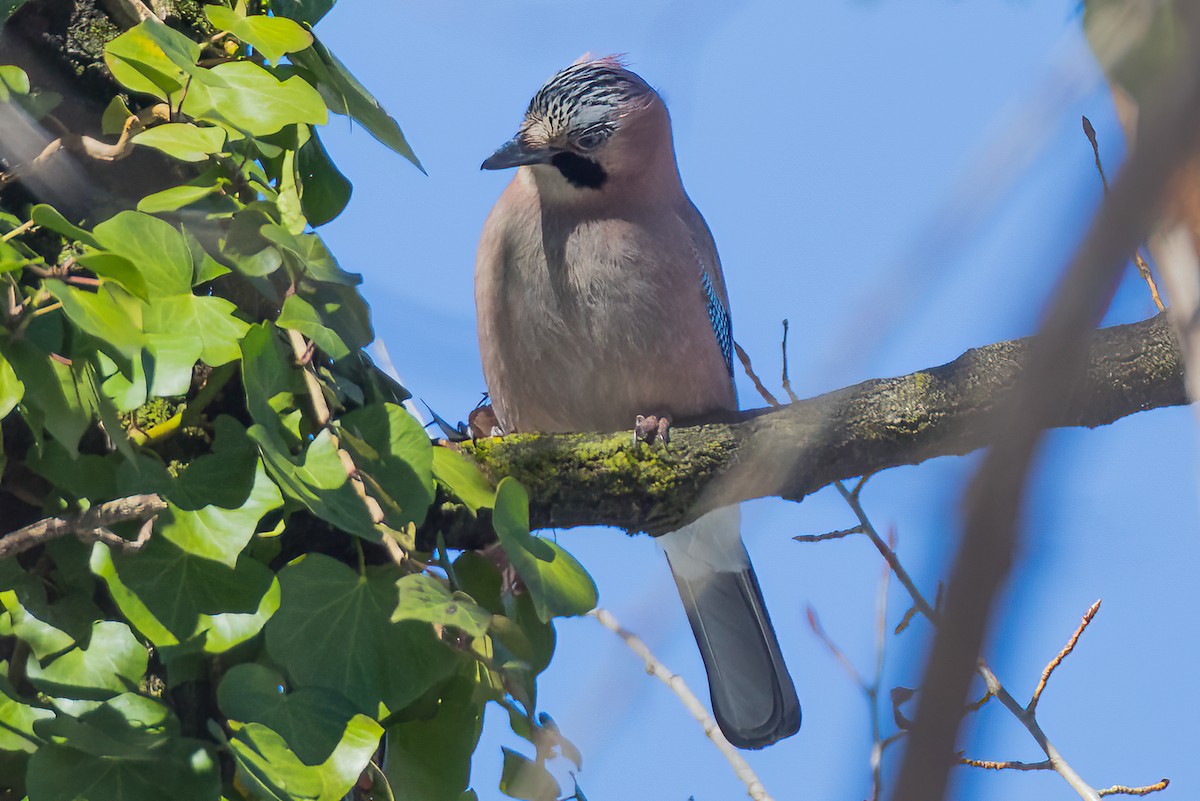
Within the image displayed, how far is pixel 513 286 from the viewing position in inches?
125

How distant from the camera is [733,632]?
11.3ft

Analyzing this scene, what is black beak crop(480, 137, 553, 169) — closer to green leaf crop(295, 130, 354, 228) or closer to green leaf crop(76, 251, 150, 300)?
green leaf crop(295, 130, 354, 228)

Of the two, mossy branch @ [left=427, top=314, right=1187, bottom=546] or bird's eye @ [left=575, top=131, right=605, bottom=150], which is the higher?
bird's eye @ [left=575, top=131, right=605, bottom=150]

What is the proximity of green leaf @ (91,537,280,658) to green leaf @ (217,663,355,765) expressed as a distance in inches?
3.2

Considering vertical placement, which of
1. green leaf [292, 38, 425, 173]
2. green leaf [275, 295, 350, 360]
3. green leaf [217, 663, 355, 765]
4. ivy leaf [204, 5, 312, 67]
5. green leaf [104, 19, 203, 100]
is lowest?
green leaf [217, 663, 355, 765]

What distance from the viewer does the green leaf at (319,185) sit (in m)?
1.89

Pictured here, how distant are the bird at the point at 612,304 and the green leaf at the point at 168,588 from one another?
1.70 metres

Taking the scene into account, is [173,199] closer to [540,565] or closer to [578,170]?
[540,565]

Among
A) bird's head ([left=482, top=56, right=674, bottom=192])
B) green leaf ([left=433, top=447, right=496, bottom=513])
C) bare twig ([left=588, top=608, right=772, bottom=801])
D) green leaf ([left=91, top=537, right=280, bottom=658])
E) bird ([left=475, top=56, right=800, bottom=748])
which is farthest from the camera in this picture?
bird's head ([left=482, top=56, right=674, bottom=192])

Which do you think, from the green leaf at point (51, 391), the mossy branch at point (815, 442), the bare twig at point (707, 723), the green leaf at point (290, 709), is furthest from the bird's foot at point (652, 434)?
the green leaf at point (51, 391)

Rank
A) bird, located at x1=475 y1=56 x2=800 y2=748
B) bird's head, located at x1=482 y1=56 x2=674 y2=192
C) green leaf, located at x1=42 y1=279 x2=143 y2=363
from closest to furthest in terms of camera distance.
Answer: green leaf, located at x1=42 y1=279 x2=143 y2=363, bird, located at x1=475 y1=56 x2=800 y2=748, bird's head, located at x1=482 y1=56 x2=674 y2=192

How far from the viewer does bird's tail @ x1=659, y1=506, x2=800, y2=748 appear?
10.5ft

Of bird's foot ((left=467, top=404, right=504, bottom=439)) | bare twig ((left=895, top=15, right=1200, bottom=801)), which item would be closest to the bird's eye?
bird's foot ((left=467, top=404, right=504, bottom=439))

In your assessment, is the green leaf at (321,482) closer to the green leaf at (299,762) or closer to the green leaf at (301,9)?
the green leaf at (299,762)
